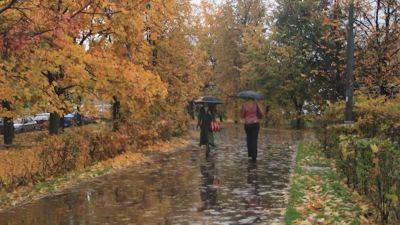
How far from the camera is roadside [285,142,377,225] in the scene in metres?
7.55

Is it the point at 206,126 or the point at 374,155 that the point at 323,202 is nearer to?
the point at 374,155

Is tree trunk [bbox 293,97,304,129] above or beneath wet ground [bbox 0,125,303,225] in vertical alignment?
above

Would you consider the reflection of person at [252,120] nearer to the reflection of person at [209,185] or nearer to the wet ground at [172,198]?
the wet ground at [172,198]

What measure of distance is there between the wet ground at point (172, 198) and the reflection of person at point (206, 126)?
2818mm

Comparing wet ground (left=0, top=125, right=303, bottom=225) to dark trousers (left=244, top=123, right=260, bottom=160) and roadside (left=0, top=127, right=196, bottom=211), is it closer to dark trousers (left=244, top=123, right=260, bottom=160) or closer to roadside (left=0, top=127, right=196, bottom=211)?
roadside (left=0, top=127, right=196, bottom=211)

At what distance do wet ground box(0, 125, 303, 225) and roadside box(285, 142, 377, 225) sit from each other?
0.27m

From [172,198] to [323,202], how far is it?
2.75 meters

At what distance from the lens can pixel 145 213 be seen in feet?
27.1

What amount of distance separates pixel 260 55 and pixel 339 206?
33390 millimetres

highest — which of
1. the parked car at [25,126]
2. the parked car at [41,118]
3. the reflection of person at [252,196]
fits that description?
the parked car at [41,118]

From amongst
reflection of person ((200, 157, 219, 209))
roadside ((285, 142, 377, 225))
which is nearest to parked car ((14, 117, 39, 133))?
reflection of person ((200, 157, 219, 209))

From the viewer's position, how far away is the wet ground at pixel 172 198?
790 centimetres

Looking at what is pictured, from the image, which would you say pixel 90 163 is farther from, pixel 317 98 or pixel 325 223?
pixel 317 98

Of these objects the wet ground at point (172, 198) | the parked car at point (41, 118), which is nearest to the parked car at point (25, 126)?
the parked car at point (41, 118)
